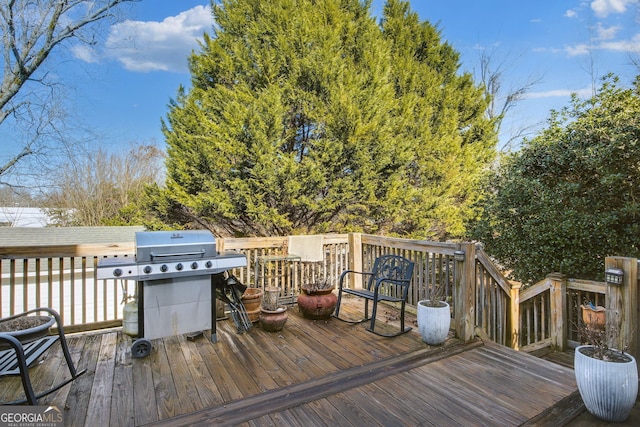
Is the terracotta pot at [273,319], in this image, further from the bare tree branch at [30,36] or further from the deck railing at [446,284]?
the bare tree branch at [30,36]

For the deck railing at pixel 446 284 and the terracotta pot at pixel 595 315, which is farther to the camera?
the terracotta pot at pixel 595 315

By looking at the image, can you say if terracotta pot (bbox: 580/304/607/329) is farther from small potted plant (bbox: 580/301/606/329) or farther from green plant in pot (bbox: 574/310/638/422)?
green plant in pot (bbox: 574/310/638/422)

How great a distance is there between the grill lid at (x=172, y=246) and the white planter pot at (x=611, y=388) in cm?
301

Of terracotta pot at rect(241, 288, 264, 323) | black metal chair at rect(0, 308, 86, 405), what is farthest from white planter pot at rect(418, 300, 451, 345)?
black metal chair at rect(0, 308, 86, 405)

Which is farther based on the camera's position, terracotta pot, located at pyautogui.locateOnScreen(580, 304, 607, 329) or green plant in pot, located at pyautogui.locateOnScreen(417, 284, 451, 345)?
terracotta pot, located at pyautogui.locateOnScreen(580, 304, 607, 329)

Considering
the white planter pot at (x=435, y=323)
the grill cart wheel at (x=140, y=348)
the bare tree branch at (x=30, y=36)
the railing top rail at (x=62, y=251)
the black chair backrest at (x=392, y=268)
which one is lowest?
the grill cart wheel at (x=140, y=348)

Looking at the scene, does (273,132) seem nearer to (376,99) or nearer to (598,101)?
(376,99)

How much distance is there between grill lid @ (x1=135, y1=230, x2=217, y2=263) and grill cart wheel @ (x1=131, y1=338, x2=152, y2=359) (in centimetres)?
72

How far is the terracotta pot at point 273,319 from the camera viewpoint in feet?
11.3

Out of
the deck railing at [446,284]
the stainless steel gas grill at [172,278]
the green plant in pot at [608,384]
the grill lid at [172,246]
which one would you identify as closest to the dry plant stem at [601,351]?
the green plant in pot at [608,384]

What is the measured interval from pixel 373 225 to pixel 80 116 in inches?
293

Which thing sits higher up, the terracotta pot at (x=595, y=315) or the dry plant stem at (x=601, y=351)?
the dry plant stem at (x=601, y=351)

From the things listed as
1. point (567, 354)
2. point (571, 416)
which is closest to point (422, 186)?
point (567, 354)

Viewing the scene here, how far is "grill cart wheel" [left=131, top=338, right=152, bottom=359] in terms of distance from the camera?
281cm
